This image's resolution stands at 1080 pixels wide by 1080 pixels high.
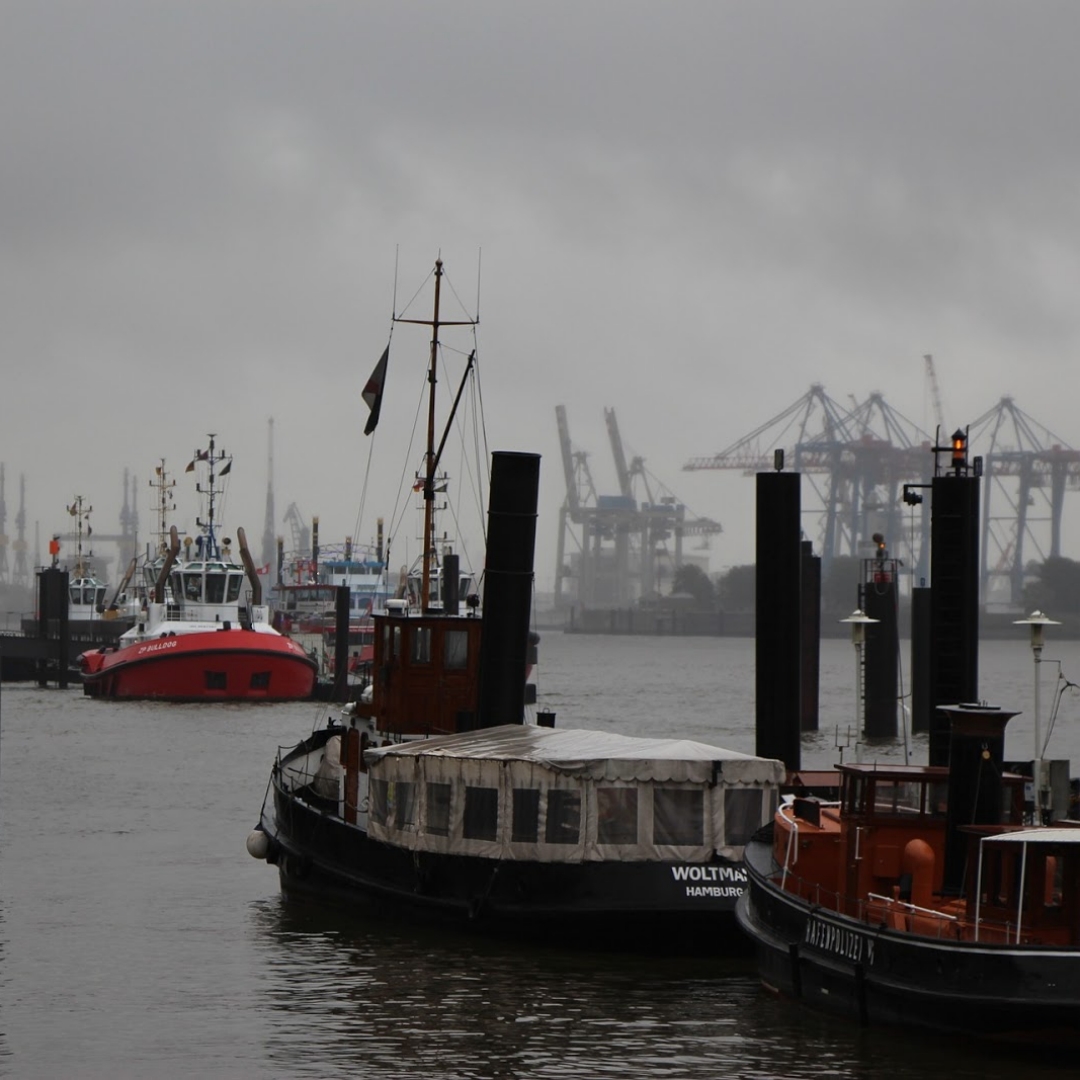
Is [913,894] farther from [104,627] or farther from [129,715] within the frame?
[104,627]

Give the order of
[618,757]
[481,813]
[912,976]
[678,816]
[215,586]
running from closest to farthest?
[912,976], [618,757], [678,816], [481,813], [215,586]

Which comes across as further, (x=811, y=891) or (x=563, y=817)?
(x=563, y=817)

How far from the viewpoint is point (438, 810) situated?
79.8 feet

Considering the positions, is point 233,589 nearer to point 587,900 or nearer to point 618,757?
point 587,900

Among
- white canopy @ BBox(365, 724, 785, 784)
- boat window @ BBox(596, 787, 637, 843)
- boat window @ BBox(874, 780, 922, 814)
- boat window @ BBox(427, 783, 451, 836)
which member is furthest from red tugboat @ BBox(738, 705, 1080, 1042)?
boat window @ BBox(427, 783, 451, 836)

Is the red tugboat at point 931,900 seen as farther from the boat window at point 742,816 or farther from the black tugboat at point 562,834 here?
the black tugboat at point 562,834

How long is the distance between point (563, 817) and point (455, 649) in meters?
6.13

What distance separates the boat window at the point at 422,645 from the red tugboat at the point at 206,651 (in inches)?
2037

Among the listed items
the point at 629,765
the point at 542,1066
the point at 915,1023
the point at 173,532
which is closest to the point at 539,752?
the point at 629,765

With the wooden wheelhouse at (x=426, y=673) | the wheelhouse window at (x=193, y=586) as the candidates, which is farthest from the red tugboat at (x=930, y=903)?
the wheelhouse window at (x=193, y=586)

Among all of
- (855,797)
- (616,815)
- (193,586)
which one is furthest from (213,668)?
(855,797)

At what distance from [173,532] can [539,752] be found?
68.9 meters

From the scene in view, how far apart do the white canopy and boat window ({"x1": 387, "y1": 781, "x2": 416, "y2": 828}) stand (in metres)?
0.41

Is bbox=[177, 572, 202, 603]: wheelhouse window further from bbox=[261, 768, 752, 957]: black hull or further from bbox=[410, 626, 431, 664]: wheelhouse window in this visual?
bbox=[261, 768, 752, 957]: black hull
